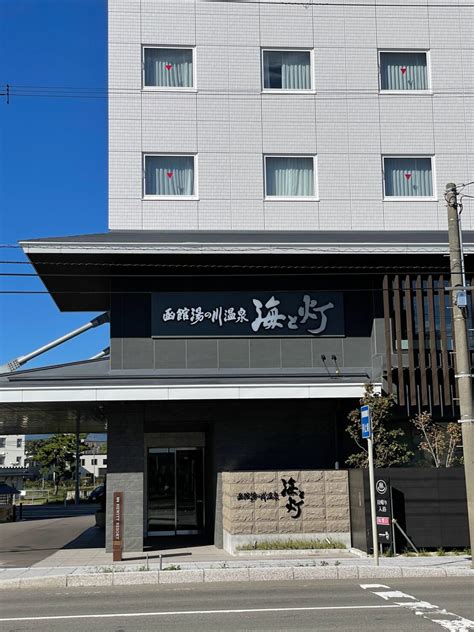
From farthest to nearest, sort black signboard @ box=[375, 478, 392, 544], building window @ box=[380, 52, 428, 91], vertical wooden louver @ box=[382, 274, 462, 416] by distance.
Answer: building window @ box=[380, 52, 428, 91]
vertical wooden louver @ box=[382, 274, 462, 416]
black signboard @ box=[375, 478, 392, 544]

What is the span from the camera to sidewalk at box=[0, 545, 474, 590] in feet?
51.6

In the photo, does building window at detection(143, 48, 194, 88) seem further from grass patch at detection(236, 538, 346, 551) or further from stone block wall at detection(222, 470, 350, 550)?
grass patch at detection(236, 538, 346, 551)

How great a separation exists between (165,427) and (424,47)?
14181 millimetres

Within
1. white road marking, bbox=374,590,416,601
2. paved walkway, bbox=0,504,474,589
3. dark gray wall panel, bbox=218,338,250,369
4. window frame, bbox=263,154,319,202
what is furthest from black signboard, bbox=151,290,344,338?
white road marking, bbox=374,590,416,601

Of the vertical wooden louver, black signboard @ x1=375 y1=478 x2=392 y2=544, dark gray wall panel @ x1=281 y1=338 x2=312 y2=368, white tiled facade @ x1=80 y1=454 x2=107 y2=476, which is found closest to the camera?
black signboard @ x1=375 y1=478 x2=392 y2=544

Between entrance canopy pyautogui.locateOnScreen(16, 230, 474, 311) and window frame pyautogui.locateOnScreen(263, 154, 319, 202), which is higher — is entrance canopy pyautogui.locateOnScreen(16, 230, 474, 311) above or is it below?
below

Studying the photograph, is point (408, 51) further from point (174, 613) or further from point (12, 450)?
point (12, 450)

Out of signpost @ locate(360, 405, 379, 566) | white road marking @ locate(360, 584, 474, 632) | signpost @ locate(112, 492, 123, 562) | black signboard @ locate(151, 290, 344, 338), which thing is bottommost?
white road marking @ locate(360, 584, 474, 632)

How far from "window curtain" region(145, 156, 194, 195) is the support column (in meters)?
6.58

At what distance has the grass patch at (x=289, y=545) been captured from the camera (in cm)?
1964

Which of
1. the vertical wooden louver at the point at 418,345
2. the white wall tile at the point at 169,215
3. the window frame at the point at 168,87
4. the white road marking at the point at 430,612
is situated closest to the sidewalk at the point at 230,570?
the white road marking at the point at 430,612

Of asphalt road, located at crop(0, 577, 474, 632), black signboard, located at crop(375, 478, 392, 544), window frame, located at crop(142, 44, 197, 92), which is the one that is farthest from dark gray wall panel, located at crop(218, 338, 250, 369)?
window frame, located at crop(142, 44, 197, 92)

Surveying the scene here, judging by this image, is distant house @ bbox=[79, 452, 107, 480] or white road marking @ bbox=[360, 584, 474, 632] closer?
white road marking @ bbox=[360, 584, 474, 632]

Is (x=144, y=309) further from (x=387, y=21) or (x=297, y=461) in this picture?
(x=387, y=21)
